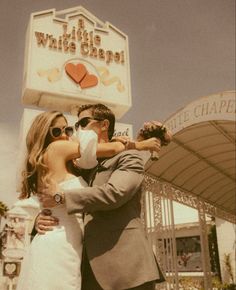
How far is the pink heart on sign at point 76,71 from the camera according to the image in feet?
27.4

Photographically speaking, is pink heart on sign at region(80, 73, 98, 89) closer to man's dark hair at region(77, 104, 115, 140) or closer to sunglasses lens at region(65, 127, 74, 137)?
man's dark hair at region(77, 104, 115, 140)

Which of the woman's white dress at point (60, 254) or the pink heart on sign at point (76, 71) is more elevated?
the pink heart on sign at point (76, 71)

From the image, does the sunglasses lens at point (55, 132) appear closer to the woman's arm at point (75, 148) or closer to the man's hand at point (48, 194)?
the woman's arm at point (75, 148)

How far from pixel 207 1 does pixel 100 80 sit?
146 inches

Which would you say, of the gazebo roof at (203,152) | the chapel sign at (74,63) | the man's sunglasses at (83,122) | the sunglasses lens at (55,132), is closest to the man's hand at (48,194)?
the sunglasses lens at (55,132)

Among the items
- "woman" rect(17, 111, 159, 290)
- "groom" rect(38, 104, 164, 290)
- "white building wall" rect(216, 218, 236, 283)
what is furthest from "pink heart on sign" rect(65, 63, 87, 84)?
"white building wall" rect(216, 218, 236, 283)

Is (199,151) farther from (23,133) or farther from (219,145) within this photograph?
(23,133)

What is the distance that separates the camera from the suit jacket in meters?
2.23

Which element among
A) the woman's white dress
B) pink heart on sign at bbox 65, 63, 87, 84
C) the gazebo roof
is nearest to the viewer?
the woman's white dress

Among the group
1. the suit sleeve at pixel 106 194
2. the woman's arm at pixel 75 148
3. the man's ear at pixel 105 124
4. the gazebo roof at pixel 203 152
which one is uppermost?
the gazebo roof at pixel 203 152

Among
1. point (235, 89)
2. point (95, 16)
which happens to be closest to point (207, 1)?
point (235, 89)

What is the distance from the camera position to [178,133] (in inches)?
353

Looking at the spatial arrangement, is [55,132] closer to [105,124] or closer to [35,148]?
[35,148]

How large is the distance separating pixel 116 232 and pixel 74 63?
6.80m
